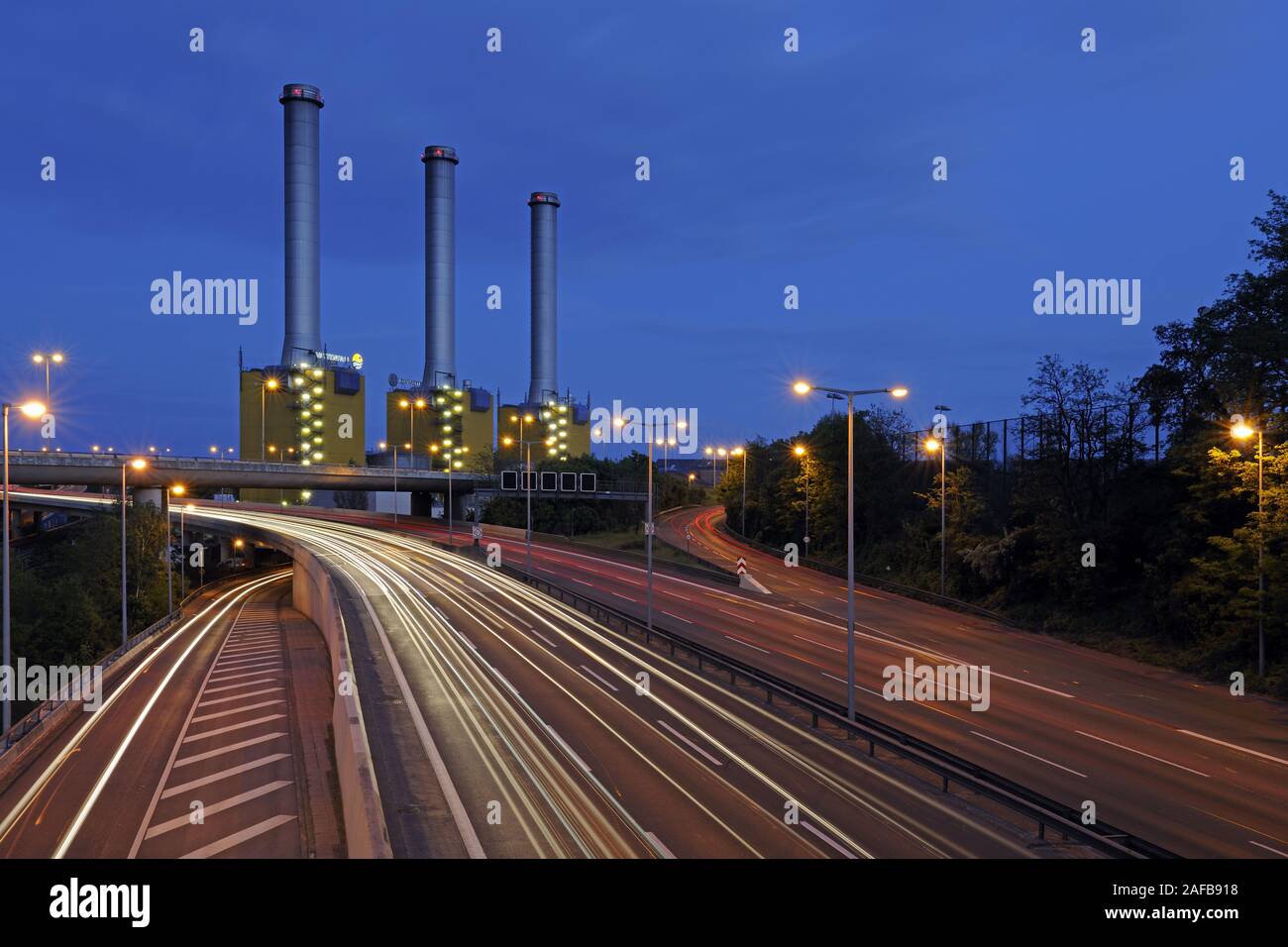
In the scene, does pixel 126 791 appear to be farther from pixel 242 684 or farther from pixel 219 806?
pixel 242 684

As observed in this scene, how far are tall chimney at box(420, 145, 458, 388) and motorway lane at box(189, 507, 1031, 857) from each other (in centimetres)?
11227

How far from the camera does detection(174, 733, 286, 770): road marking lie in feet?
81.0

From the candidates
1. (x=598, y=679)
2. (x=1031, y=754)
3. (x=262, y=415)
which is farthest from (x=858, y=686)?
(x=262, y=415)

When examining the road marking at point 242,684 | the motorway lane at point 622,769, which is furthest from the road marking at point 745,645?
the road marking at point 242,684

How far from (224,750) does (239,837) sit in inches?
310

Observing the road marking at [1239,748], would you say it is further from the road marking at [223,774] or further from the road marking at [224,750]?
the road marking at [224,750]

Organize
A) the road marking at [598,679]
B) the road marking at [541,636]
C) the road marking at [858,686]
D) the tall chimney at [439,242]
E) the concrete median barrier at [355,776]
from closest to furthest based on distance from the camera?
the concrete median barrier at [355,776] < the road marking at [598,679] < the road marking at [858,686] < the road marking at [541,636] < the tall chimney at [439,242]

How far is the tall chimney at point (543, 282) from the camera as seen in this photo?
155250 mm

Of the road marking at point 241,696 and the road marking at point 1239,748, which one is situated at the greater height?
the road marking at point 1239,748

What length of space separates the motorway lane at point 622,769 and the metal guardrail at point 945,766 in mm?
597

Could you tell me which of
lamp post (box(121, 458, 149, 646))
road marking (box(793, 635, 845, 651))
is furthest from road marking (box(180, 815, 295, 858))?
lamp post (box(121, 458, 149, 646))

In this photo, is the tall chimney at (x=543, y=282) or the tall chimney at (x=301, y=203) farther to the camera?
the tall chimney at (x=543, y=282)

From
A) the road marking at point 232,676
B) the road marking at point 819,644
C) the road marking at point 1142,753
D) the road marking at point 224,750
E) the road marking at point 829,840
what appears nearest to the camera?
the road marking at point 829,840

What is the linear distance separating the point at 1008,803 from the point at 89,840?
19202 mm
